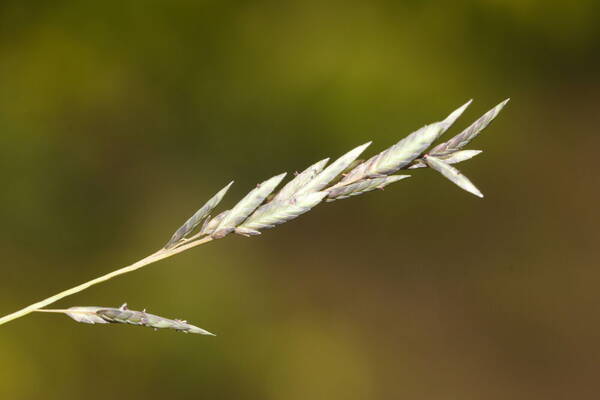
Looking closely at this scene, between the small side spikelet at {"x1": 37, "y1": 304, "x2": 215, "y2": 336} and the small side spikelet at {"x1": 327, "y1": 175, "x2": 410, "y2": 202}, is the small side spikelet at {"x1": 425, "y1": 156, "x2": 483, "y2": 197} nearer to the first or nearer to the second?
the small side spikelet at {"x1": 327, "y1": 175, "x2": 410, "y2": 202}

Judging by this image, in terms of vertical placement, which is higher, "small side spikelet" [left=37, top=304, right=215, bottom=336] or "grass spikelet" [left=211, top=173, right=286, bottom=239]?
"grass spikelet" [left=211, top=173, right=286, bottom=239]

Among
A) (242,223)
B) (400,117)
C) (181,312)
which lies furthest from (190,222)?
(400,117)

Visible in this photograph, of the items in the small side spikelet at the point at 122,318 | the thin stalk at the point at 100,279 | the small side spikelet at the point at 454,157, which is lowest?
the small side spikelet at the point at 122,318

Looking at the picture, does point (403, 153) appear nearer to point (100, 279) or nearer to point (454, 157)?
point (454, 157)

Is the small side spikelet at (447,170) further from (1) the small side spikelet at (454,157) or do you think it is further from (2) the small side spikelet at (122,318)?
(2) the small side spikelet at (122,318)

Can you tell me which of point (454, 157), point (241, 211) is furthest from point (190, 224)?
point (454, 157)

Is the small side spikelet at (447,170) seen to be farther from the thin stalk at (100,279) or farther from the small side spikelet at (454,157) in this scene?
the thin stalk at (100,279)

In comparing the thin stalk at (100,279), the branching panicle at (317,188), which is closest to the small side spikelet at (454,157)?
the branching panicle at (317,188)

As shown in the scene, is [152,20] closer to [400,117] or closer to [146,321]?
[400,117]

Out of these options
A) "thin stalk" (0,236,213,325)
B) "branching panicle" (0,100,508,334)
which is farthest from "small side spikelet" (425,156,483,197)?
"thin stalk" (0,236,213,325)

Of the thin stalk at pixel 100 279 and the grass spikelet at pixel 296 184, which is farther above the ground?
the grass spikelet at pixel 296 184

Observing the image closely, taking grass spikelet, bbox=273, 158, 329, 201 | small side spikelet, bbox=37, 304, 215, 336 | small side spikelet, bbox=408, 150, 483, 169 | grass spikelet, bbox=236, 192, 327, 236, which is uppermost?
grass spikelet, bbox=273, 158, 329, 201
